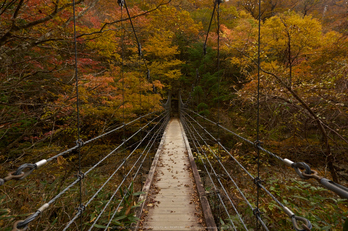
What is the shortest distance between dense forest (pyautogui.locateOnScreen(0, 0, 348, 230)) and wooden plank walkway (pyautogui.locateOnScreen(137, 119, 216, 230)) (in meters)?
0.33

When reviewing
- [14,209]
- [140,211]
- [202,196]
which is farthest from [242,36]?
[14,209]

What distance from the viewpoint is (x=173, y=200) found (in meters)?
2.23

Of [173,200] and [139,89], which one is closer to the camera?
[173,200]

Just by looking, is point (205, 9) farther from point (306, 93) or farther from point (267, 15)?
point (306, 93)

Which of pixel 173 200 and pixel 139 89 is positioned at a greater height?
pixel 139 89

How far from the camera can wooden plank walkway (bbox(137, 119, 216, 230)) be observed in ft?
5.96

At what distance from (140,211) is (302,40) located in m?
6.18

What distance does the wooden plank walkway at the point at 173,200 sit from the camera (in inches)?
71.6

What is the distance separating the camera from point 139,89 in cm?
585

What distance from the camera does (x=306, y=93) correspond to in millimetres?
3596

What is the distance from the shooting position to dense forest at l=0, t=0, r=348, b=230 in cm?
228

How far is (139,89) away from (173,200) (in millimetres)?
4220

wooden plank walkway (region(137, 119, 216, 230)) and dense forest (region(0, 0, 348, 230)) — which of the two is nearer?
wooden plank walkway (region(137, 119, 216, 230))

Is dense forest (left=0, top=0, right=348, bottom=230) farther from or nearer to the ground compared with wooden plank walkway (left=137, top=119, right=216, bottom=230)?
farther from the ground
